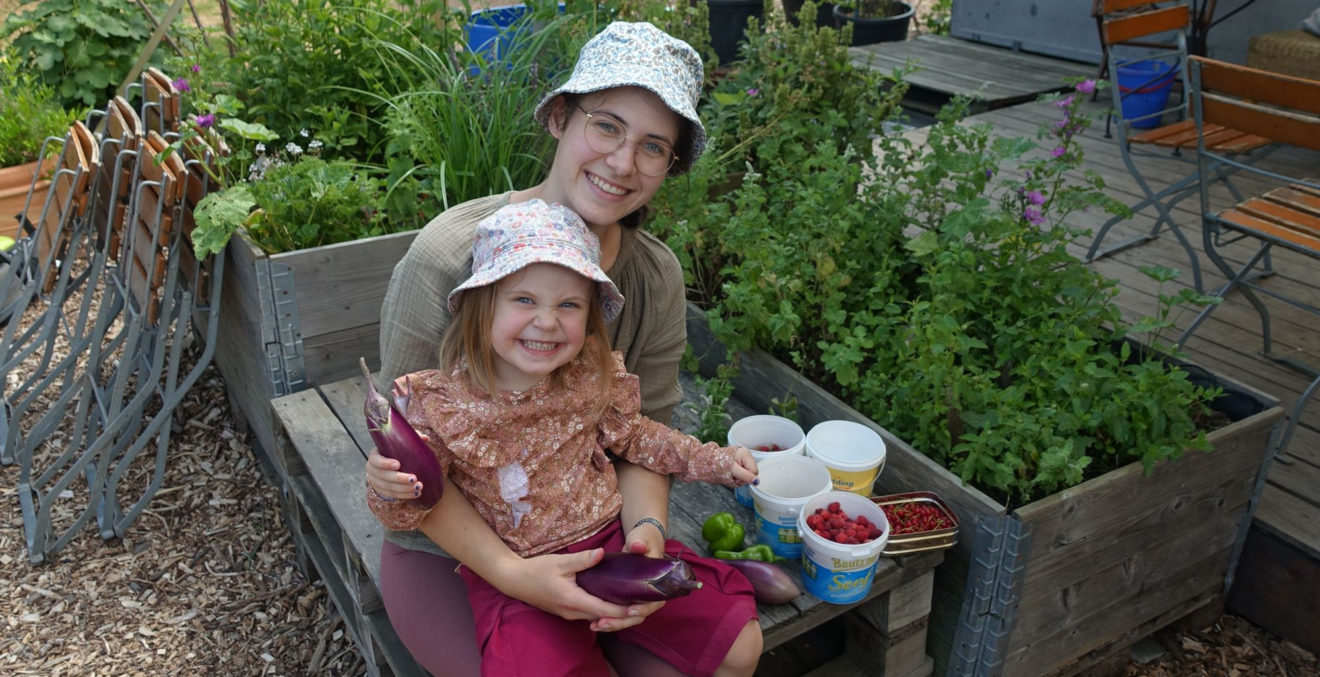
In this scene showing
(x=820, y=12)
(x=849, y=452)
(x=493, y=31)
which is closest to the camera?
(x=849, y=452)

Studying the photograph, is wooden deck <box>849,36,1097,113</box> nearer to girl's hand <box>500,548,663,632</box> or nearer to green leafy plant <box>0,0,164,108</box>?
green leafy plant <box>0,0,164,108</box>

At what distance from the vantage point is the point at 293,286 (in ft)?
9.13

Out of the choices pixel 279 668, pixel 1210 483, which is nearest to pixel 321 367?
pixel 279 668

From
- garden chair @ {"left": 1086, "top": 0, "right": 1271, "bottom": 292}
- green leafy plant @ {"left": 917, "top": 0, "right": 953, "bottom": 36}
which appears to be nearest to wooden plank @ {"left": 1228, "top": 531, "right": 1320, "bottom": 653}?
garden chair @ {"left": 1086, "top": 0, "right": 1271, "bottom": 292}

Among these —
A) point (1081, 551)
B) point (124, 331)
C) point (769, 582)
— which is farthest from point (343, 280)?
point (1081, 551)

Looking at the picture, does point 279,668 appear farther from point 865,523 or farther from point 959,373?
point 959,373

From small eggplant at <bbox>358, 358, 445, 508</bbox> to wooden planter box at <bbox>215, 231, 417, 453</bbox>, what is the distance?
4.06ft

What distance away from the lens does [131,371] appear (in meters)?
3.22

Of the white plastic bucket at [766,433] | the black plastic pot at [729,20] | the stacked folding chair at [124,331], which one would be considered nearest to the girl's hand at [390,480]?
the white plastic bucket at [766,433]

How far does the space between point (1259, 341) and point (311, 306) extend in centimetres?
314

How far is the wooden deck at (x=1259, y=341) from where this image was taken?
260 cm

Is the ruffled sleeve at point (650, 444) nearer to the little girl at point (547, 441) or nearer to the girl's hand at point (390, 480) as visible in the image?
the little girl at point (547, 441)

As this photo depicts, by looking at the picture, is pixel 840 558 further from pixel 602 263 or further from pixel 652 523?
pixel 602 263

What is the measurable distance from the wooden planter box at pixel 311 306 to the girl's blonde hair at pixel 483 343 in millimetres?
1055
